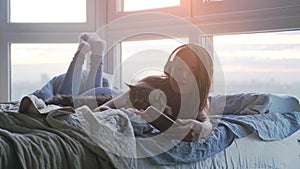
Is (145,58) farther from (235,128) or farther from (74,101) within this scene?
(235,128)

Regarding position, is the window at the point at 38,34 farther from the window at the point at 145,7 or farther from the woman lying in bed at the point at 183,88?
the woman lying in bed at the point at 183,88

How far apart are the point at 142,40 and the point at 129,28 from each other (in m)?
0.13

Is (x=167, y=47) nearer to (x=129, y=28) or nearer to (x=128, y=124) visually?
(x=129, y=28)

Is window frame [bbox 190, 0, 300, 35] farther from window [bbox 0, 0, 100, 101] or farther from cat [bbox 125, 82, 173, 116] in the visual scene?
cat [bbox 125, 82, 173, 116]

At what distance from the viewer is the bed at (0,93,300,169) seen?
41.5 inches

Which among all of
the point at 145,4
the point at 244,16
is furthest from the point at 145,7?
the point at 244,16

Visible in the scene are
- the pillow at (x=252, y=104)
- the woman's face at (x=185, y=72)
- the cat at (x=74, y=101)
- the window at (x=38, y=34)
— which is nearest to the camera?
the woman's face at (x=185, y=72)

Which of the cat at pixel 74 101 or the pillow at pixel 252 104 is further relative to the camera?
the pillow at pixel 252 104

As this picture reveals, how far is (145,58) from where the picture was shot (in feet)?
7.04

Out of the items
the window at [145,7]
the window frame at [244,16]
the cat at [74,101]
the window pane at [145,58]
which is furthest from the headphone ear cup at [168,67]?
the window at [145,7]

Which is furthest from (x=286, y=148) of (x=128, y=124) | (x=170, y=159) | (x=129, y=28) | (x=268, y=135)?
(x=129, y=28)

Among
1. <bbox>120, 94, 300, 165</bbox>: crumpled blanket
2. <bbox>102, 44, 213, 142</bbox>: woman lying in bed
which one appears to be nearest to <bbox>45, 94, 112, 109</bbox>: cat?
<bbox>102, 44, 213, 142</bbox>: woman lying in bed

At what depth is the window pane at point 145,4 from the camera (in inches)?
118

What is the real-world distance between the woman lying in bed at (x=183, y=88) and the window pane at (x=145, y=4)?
1.31 m
